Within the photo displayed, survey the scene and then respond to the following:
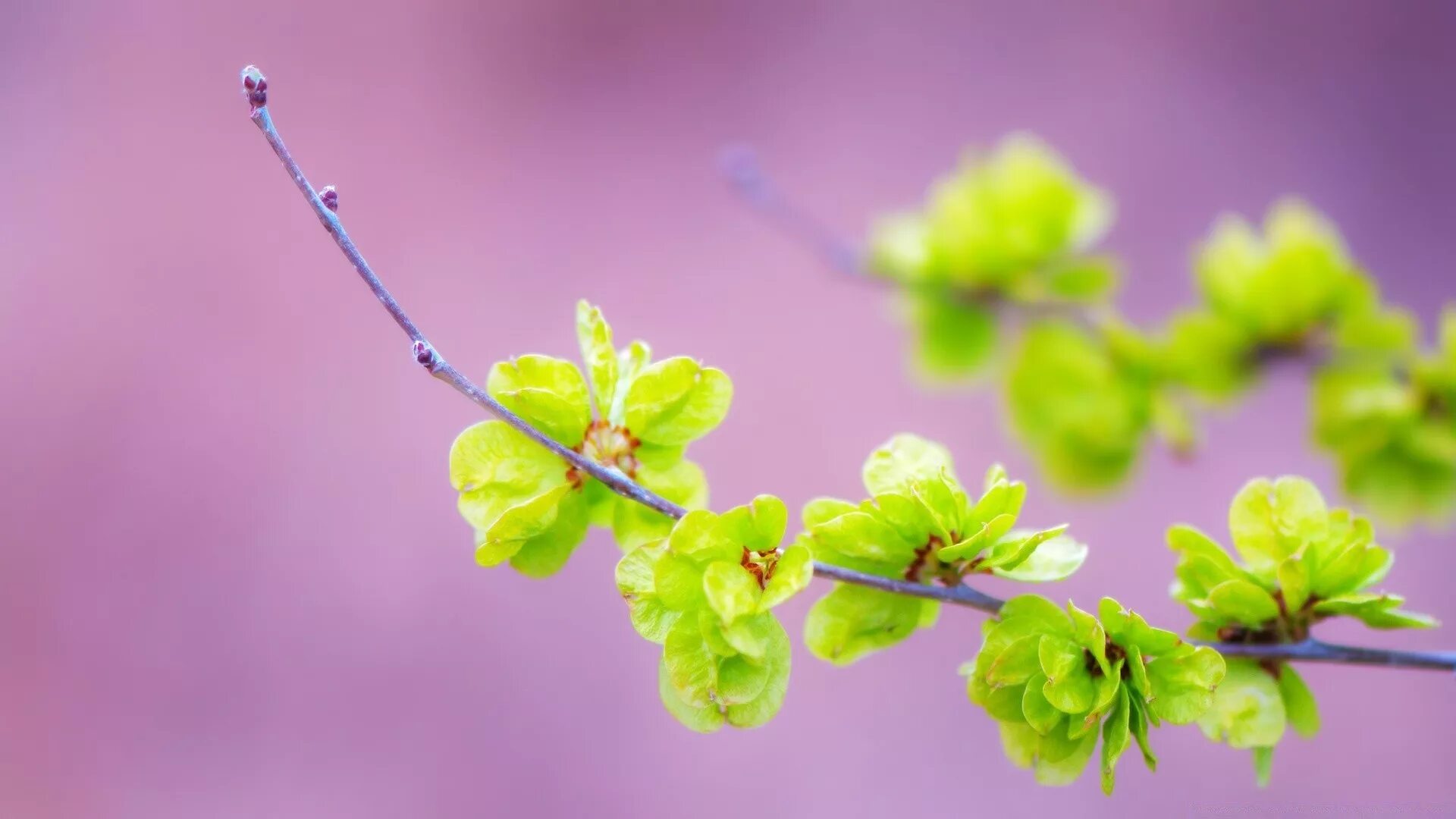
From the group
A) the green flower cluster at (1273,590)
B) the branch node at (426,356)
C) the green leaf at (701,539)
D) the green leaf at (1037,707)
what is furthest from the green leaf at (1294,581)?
the branch node at (426,356)

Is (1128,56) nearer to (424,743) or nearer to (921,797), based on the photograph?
(921,797)

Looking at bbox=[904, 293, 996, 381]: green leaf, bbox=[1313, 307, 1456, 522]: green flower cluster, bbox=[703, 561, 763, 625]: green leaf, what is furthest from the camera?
bbox=[904, 293, 996, 381]: green leaf

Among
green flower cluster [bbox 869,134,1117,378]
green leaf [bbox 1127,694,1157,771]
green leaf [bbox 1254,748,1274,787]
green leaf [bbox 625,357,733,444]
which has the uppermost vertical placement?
green flower cluster [bbox 869,134,1117,378]

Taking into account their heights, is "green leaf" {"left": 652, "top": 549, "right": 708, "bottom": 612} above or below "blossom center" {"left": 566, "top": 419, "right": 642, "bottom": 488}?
below

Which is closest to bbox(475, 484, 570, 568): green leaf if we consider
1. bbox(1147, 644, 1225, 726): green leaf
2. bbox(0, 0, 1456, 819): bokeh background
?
bbox(1147, 644, 1225, 726): green leaf

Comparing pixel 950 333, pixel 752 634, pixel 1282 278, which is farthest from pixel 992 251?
pixel 752 634

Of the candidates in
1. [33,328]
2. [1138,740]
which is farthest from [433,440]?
[1138,740]

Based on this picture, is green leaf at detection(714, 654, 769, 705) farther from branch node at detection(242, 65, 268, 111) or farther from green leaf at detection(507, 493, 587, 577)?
branch node at detection(242, 65, 268, 111)
